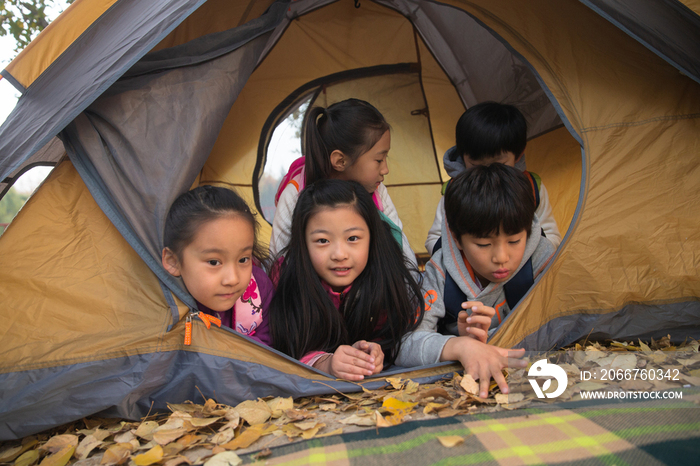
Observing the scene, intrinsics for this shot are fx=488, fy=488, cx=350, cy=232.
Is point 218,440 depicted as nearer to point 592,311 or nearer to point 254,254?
point 254,254

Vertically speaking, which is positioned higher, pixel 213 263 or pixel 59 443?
pixel 213 263

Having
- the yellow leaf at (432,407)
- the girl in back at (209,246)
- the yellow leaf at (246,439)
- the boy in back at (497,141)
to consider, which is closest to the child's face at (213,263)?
the girl in back at (209,246)

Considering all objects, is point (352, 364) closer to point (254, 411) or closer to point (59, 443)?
point (254, 411)

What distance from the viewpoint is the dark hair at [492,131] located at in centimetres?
224

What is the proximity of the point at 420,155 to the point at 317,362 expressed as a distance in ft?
5.94

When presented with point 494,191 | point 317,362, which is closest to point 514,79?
point 494,191

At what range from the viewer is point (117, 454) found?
1.21 metres

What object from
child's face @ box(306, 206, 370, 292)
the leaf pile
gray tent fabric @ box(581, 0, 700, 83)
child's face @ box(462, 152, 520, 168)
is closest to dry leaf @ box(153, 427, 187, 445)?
the leaf pile

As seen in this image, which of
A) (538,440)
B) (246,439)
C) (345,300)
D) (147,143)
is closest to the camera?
(538,440)

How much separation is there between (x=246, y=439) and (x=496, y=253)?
100cm

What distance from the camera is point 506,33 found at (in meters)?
1.85

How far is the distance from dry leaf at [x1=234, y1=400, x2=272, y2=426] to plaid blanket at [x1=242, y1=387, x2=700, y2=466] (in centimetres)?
24

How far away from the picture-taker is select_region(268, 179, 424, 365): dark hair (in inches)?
67.7

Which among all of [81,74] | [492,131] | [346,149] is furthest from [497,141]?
[81,74]
